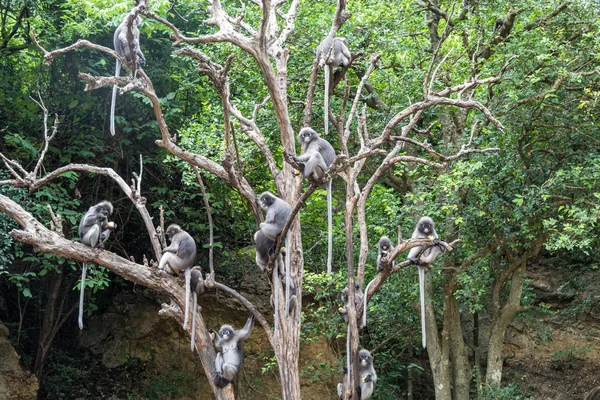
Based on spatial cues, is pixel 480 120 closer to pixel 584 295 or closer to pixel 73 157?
pixel 584 295

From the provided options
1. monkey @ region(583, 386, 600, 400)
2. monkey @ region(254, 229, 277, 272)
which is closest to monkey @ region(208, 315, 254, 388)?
monkey @ region(254, 229, 277, 272)

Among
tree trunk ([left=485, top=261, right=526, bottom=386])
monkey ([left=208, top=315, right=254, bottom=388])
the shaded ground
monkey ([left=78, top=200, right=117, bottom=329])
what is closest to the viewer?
monkey ([left=208, top=315, right=254, bottom=388])

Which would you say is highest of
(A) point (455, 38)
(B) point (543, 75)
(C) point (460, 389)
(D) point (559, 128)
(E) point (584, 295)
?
(A) point (455, 38)

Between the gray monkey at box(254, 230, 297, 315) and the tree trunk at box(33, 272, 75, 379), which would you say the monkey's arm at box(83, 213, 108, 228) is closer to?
the gray monkey at box(254, 230, 297, 315)

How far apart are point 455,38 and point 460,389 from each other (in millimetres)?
5370

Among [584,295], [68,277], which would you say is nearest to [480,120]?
[584,295]

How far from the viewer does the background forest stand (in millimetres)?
8250

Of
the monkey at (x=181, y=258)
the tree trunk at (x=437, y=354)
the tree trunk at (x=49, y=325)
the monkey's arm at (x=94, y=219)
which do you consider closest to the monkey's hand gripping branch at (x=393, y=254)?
the monkey at (x=181, y=258)

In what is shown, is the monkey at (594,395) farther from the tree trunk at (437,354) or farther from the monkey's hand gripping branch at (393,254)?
the monkey's hand gripping branch at (393,254)

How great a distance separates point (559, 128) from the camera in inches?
347

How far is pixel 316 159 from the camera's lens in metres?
5.90

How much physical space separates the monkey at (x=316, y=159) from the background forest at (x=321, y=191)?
204mm

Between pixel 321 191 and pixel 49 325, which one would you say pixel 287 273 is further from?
pixel 49 325

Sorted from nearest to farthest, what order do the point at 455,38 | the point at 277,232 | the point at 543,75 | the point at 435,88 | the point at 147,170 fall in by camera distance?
the point at 277,232 < the point at 543,75 < the point at 435,88 < the point at 455,38 < the point at 147,170
